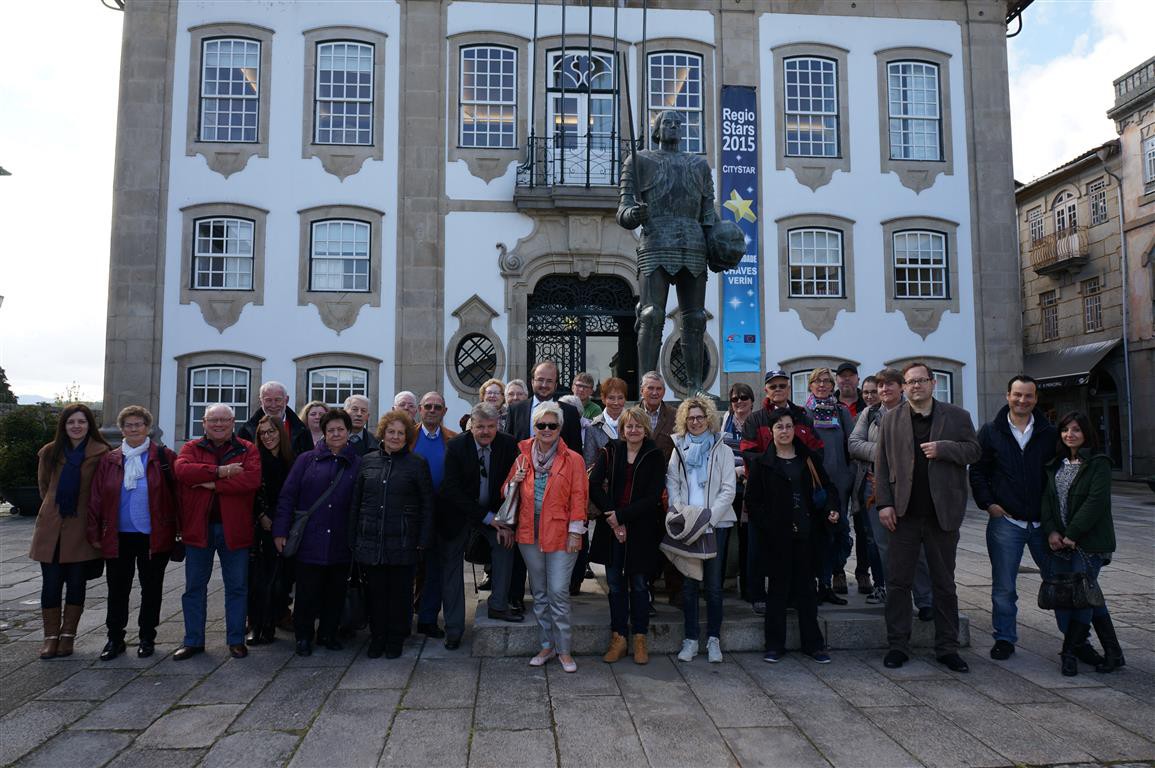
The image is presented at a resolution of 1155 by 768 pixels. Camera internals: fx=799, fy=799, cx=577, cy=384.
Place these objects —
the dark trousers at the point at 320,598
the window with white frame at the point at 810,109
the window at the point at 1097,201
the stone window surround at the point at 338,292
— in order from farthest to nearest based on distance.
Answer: the window at the point at 1097,201, the window with white frame at the point at 810,109, the stone window surround at the point at 338,292, the dark trousers at the point at 320,598

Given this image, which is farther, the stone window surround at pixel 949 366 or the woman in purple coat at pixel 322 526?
the stone window surround at pixel 949 366

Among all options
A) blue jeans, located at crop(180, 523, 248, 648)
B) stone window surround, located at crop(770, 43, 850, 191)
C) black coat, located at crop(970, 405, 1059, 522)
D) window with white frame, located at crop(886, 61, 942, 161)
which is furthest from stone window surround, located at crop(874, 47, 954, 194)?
blue jeans, located at crop(180, 523, 248, 648)

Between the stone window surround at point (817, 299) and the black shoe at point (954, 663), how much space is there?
1152 cm

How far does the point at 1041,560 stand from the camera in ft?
17.3

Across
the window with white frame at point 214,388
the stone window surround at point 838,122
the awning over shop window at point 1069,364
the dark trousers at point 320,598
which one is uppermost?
the stone window surround at point 838,122

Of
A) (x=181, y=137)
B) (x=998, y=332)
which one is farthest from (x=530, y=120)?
(x=998, y=332)

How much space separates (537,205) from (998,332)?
9783mm

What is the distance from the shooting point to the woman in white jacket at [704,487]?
5.17m

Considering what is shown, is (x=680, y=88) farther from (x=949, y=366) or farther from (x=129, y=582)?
(x=129, y=582)

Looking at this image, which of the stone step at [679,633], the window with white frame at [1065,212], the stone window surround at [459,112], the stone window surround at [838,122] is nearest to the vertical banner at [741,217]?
the stone window surround at [838,122]

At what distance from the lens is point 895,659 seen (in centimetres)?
505

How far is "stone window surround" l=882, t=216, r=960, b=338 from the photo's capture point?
16.3 metres

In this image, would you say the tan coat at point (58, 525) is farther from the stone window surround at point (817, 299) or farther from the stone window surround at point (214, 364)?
the stone window surround at point (817, 299)

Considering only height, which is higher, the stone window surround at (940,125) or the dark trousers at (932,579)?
the stone window surround at (940,125)
